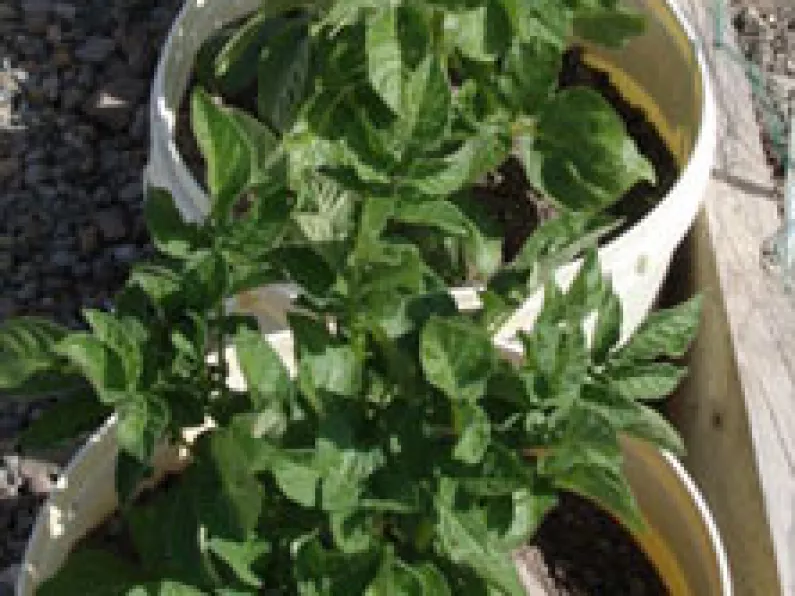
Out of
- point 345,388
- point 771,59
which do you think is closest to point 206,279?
point 345,388

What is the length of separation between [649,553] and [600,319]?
45 cm

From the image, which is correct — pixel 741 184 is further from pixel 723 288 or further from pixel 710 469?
pixel 710 469

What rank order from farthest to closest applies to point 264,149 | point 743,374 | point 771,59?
point 771,59 → point 743,374 → point 264,149

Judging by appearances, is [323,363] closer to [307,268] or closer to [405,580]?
[307,268]

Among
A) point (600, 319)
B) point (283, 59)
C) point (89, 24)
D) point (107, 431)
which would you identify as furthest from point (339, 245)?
point (89, 24)

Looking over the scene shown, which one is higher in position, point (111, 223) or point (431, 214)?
point (431, 214)

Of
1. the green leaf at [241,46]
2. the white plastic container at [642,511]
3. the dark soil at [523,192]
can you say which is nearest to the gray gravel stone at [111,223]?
the dark soil at [523,192]

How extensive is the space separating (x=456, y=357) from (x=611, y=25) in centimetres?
69

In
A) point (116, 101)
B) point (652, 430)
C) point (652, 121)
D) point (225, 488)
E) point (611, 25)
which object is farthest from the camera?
point (116, 101)

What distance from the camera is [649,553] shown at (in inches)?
70.1

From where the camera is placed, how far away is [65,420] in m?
1.37

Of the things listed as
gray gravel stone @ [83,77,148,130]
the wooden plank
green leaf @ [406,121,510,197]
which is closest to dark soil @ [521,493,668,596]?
the wooden plank

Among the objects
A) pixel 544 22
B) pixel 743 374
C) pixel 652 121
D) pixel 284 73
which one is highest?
pixel 544 22

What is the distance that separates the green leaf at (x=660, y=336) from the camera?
1.42 metres
